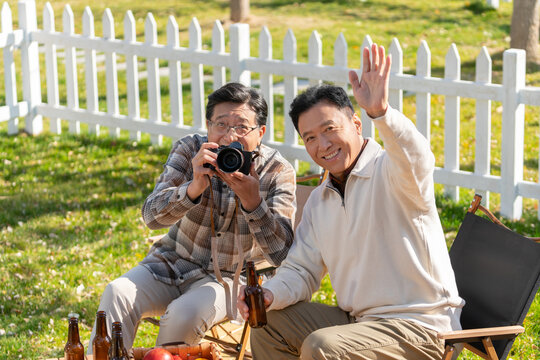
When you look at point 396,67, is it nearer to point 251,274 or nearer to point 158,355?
point 251,274

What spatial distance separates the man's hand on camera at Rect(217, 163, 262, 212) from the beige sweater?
1.09 feet

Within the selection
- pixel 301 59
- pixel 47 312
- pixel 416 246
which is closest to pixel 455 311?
pixel 416 246

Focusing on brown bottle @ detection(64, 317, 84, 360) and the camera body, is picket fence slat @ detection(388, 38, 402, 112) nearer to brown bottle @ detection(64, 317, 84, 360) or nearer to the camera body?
the camera body

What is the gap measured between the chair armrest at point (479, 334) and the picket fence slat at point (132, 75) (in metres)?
5.32

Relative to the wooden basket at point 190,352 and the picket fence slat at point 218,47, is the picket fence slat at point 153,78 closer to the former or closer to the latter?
the picket fence slat at point 218,47

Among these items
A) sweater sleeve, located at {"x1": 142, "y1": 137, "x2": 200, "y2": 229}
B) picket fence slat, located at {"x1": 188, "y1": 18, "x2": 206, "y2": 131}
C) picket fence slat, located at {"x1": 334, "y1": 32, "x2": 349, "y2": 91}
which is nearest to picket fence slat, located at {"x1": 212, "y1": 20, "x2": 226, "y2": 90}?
picket fence slat, located at {"x1": 188, "y1": 18, "x2": 206, "y2": 131}

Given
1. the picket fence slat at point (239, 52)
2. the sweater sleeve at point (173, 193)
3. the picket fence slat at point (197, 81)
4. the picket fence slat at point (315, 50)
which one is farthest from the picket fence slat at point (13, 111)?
the sweater sleeve at point (173, 193)

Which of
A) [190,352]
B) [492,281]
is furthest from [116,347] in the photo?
[492,281]

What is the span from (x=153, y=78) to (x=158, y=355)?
5.18 meters

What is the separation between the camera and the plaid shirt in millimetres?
3947

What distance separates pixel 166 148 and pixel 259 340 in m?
4.48

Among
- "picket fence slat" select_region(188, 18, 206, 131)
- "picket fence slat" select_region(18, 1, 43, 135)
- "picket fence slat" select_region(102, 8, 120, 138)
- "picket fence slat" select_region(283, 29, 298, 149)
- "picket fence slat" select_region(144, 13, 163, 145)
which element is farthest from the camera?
"picket fence slat" select_region(18, 1, 43, 135)

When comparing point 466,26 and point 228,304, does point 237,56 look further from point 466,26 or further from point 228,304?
point 466,26

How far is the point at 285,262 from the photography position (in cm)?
378
